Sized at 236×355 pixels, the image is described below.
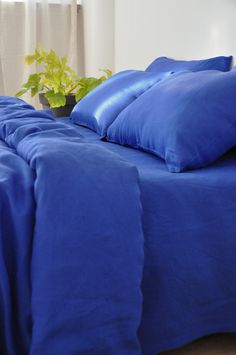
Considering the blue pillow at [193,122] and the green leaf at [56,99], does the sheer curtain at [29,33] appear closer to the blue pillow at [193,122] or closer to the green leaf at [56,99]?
the green leaf at [56,99]

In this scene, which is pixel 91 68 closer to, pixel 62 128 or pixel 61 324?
pixel 62 128

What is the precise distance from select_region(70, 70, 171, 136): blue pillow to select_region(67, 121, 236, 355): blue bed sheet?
0.85 metres

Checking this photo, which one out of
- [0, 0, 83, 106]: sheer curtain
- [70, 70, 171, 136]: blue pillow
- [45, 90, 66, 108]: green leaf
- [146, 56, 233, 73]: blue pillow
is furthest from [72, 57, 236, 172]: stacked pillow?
[0, 0, 83, 106]: sheer curtain

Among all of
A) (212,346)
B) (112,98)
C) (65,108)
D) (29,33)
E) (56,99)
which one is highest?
(29,33)

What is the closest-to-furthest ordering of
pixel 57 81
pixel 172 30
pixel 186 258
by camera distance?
pixel 186 258 < pixel 172 30 < pixel 57 81

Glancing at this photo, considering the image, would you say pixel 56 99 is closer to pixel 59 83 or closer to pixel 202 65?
pixel 59 83

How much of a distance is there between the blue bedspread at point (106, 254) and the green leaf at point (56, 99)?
5.27 ft

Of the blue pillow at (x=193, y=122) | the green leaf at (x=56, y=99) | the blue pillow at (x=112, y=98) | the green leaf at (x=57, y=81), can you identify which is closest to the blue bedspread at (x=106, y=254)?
the blue pillow at (x=193, y=122)

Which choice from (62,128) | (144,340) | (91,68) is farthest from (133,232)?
(91,68)

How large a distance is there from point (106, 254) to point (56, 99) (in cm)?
194

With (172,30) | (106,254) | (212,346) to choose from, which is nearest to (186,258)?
(106,254)

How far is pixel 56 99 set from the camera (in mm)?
2807

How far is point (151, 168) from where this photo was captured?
53.5 inches

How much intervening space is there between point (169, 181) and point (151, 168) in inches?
6.5
